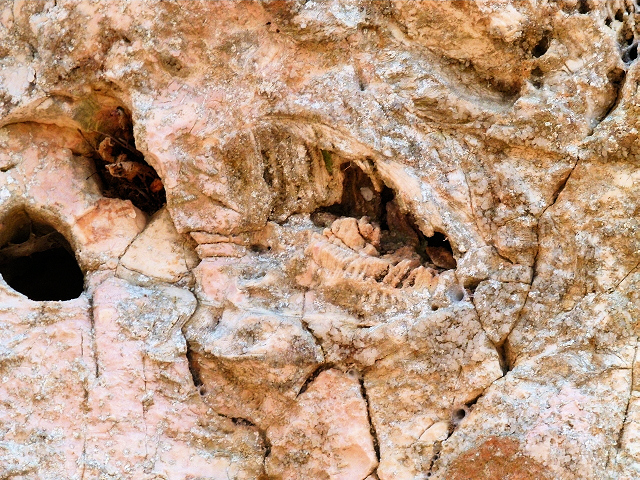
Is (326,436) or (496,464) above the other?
(496,464)

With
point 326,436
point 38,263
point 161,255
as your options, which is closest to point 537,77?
point 326,436

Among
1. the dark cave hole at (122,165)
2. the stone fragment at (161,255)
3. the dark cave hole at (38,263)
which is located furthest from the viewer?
the dark cave hole at (38,263)

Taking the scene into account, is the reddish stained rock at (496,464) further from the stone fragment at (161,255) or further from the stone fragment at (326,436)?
the stone fragment at (161,255)

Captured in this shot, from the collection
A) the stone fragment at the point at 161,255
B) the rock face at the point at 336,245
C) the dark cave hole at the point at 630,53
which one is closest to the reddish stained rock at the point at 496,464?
the rock face at the point at 336,245

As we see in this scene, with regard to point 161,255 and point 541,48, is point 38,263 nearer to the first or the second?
point 161,255

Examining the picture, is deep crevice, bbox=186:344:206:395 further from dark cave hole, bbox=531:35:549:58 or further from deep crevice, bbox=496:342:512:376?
dark cave hole, bbox=531:35:549:58

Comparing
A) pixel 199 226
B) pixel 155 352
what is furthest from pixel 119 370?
pixel 199 226
